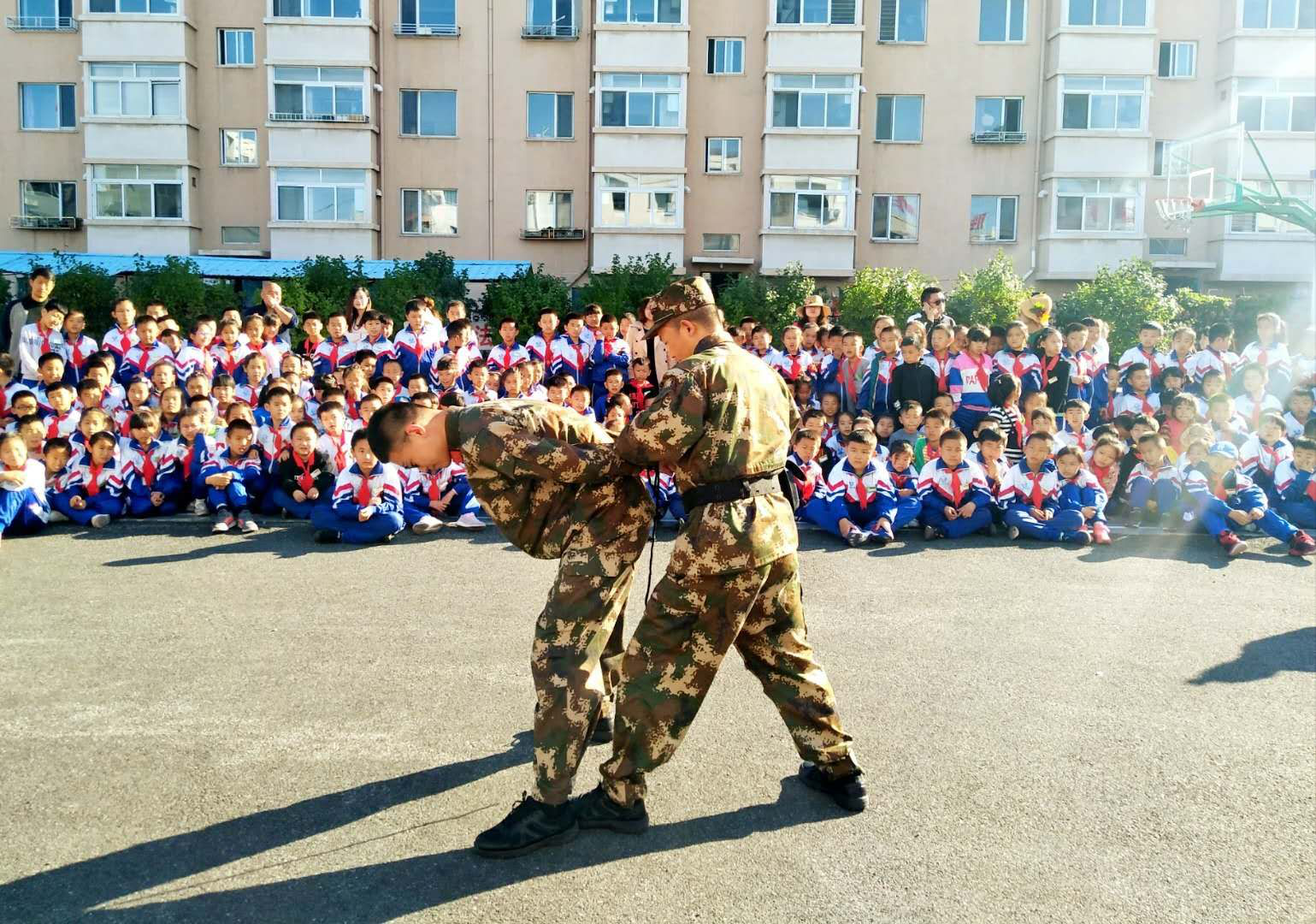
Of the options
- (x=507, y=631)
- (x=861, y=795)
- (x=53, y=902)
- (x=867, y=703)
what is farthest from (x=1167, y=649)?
(x=53, y=902)

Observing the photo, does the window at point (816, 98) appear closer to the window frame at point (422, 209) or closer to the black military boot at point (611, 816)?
the window frame at point (422, 209)

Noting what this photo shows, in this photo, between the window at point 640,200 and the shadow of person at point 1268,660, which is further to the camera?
the window at point 640,200

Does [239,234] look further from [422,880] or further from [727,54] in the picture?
[422,880]

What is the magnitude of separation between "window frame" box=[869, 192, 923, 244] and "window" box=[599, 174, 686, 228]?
5059 millimetres

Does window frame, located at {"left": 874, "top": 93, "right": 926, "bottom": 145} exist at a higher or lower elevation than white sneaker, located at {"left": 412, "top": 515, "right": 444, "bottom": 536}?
higher

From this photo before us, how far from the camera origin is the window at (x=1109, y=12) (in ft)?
86.7

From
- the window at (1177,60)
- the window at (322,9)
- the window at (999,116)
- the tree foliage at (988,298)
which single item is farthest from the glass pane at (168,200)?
the window at (1177,60)

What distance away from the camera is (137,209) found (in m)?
26.8

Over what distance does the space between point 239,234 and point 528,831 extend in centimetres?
2701

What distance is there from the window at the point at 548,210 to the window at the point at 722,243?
A: 356 centimetres

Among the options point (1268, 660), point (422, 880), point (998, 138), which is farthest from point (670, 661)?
point (998, 138)

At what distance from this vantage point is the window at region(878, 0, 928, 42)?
2694 centimetres

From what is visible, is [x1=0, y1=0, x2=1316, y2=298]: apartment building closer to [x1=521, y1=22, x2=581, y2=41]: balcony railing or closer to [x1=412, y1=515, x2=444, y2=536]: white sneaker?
[x1=521, y1=22, x2=581, y2=41]: balcony railing

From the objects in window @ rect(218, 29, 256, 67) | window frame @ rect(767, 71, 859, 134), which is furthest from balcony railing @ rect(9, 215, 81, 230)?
window frame @ rect(767, 71, 859, 134)
